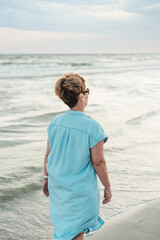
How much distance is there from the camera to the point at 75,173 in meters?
2.14

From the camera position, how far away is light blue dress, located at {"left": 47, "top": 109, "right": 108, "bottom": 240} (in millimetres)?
2107

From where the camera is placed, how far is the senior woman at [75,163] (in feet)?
6.88

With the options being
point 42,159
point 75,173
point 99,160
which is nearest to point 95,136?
point 99,160

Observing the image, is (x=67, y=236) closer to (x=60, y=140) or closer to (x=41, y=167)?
(x=60, y=140)

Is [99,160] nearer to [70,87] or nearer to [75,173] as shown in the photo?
[75,173]

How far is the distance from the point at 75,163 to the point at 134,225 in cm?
151

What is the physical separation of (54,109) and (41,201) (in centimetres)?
707

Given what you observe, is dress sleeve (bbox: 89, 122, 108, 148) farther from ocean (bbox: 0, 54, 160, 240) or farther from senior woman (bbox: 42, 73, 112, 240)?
ocean (bbox: 0, 54, 160, 240)

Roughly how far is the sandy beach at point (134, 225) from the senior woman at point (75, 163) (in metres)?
0.94

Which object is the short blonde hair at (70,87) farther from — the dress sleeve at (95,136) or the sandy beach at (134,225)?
the sandy beach at (134,225)

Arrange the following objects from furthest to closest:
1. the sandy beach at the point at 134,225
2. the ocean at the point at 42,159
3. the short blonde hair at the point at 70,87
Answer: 1. the ocean at the point at 42,159
2. the sandy beach at the point at 134,225
3. the short blonde hair at the point at 70,87

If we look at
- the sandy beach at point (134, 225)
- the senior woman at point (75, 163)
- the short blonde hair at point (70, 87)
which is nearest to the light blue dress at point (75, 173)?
the senior woman at point (75, 163)

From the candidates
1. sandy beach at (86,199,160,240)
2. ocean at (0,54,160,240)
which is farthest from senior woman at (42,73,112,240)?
ocean at (0,54,160,240)

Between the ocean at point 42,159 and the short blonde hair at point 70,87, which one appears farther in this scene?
the ocean at point 42,159
